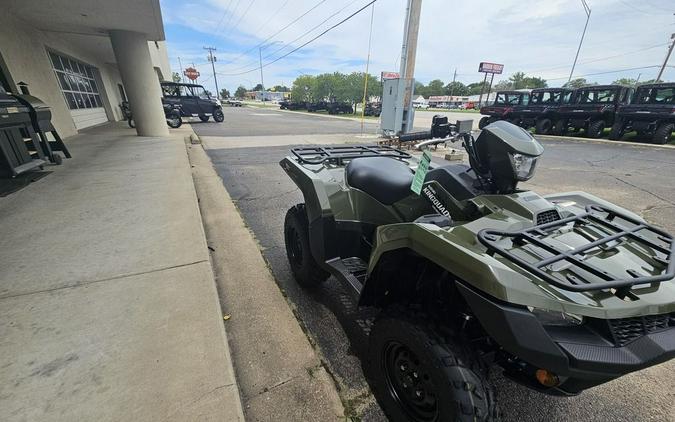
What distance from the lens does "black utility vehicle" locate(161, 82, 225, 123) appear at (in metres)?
15.5

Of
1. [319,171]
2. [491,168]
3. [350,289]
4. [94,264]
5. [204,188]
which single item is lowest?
[204,188]

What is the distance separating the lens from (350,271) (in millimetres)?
1924

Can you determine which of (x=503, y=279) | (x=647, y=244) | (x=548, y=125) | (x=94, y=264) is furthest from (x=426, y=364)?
(x=548, y=125)

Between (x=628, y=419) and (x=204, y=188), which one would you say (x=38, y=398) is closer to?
(x=628, y=419)

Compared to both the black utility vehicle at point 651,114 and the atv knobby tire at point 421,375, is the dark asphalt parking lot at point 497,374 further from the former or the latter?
the black utility vehicle at point 651,114

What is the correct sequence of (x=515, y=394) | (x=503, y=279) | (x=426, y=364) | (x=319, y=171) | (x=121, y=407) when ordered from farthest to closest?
(x=319, y=171) < (x=515, y=394) < (x=121, y=407) < (x=426, y=364) < (x=503, y=279)

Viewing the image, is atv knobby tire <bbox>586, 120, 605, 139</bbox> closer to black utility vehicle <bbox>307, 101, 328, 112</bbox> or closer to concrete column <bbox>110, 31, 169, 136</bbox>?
concrete column <bbox>110, 31, 169, 136</bbox>

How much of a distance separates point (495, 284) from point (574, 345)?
0.93 ft

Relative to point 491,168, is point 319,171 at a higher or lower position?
lower

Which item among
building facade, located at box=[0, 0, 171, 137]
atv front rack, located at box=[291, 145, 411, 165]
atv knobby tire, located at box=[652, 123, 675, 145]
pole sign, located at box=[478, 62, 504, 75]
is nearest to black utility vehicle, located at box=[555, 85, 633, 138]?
atv knobby tire, located at box=[652, 123, 675, 145]

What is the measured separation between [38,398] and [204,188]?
4.14 m

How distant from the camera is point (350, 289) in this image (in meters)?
1.74

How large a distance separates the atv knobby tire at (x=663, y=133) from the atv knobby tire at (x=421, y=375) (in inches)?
604

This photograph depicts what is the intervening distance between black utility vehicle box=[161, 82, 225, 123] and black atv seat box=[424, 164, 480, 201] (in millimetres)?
16300
